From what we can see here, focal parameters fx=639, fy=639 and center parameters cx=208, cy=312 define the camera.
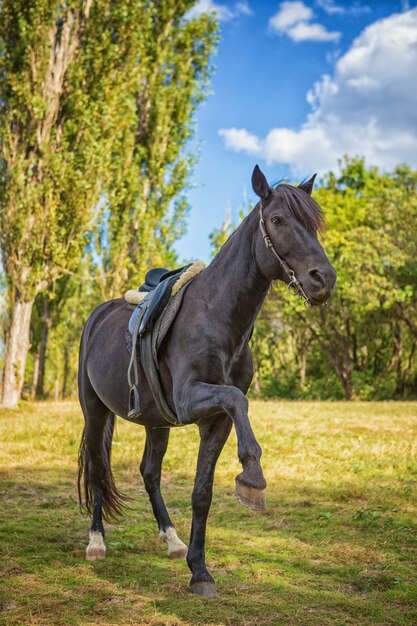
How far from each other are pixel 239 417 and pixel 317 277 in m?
0.88

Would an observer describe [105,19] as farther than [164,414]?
Yes

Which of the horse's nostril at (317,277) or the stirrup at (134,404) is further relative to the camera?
the stirrup at (134,404)

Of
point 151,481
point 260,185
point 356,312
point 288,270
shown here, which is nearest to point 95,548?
point 151,481

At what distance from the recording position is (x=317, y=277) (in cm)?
353

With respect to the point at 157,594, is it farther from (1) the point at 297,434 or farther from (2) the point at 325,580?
(1) the point at 297,434

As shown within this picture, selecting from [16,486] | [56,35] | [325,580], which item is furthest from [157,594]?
[56,35]

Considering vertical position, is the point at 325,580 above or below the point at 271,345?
below

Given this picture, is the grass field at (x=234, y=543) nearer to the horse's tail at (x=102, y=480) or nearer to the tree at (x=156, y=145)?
the horse's tail at (x=102, y=480)

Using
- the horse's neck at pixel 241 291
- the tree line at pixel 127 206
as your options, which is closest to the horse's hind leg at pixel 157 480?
the horse's neck at pixel 241 291

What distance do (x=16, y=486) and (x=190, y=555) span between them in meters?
4.12

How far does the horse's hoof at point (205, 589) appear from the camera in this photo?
3934 millimetres

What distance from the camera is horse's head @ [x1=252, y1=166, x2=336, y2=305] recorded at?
3.54 metres

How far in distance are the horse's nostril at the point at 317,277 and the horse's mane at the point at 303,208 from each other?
0.33 metres

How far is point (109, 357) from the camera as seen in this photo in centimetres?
508
